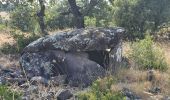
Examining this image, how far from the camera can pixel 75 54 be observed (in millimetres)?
9547

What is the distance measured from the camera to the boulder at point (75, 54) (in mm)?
9273

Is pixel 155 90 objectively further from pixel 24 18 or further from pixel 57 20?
pixel 57 20

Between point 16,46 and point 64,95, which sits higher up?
point 16,46

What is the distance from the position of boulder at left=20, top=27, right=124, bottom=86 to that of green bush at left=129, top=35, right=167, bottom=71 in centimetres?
49

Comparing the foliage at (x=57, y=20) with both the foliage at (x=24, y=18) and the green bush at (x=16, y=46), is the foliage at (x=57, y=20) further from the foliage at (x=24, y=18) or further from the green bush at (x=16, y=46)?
the green bush at (x=16, y=46)

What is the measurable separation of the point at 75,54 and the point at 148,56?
1.83m

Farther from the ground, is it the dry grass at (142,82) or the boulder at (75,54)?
the boulder at (75,54)

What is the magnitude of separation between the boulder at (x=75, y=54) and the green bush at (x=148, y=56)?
0.49 m

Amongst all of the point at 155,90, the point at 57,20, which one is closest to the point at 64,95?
the point at 155,90

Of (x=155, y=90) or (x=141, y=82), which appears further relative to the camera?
(x=141, y=82)

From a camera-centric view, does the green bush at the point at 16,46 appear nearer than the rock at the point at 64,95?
No

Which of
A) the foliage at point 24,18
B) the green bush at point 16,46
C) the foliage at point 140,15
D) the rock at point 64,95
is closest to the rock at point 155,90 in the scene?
the rock at point 64,95

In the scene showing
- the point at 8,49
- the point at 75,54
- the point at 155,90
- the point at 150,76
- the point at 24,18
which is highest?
the point at 24,18

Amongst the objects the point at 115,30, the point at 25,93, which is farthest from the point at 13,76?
the point at 115,30
